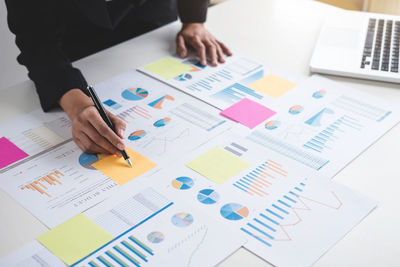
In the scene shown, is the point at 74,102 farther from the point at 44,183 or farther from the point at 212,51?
the point at 212,51

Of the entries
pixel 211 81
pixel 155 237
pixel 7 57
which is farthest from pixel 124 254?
pixel 7 57

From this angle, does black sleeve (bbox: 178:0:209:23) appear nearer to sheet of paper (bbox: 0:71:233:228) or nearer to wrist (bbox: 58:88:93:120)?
sheet of paper (bbox: 0:71:233:228)

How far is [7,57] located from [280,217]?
161 cm

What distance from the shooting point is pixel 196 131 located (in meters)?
1.17

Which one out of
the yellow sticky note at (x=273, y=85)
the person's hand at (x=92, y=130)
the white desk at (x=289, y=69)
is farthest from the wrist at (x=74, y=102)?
the yellow sticky note at (x=273, y=85)

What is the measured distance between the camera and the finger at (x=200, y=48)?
1473 mm

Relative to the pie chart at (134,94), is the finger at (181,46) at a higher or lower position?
higher

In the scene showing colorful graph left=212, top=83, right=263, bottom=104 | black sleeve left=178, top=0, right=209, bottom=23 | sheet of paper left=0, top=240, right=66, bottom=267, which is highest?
black sleeve left=178, top=0, right=209, bottom=23

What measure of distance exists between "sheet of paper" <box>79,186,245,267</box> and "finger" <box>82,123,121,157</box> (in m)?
0.14

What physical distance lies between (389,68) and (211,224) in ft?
2.57

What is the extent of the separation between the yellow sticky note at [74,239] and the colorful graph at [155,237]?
71mm

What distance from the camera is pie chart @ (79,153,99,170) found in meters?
1.08

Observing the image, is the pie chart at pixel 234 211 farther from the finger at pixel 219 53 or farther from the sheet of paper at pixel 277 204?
the finger at pixel 219 53

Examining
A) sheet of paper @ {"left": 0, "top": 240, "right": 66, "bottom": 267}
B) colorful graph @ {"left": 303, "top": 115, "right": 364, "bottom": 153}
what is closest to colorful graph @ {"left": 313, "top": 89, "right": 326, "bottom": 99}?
colorful graph @ {"left": 303, "top": 115, "right": 364, "bottom": 153}
